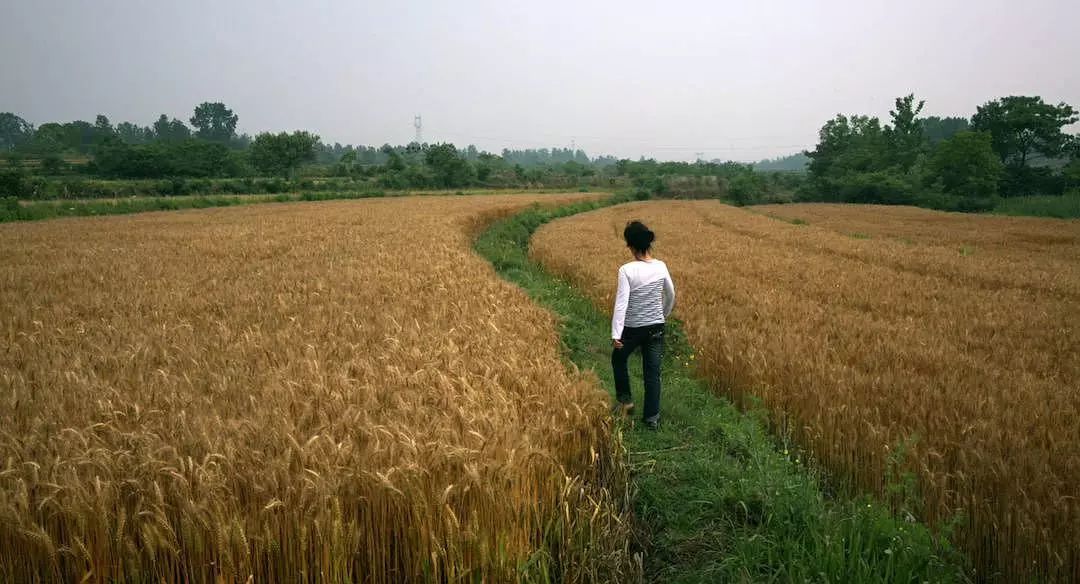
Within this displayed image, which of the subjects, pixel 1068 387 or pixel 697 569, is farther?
pixel 1068 387

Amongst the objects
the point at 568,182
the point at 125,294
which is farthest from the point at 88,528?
the point at 568,182

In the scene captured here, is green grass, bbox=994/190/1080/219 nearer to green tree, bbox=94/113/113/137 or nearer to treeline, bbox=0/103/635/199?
treeline, bbox=0/103/635/199

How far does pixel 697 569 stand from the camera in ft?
12.4

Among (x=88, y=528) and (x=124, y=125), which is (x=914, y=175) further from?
(x=124, y=125)

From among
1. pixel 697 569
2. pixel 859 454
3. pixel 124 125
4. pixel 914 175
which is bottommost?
pixel 697 569

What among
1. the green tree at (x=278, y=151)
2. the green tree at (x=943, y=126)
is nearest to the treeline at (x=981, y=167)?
the green tree at (x=278, y=151)

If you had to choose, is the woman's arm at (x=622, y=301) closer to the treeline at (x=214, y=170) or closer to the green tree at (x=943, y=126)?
the treeline at (x=214, y=170)

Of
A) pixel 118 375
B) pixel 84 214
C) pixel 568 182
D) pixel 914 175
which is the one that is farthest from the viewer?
pixel 568 182

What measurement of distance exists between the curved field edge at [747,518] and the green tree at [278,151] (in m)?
91.1

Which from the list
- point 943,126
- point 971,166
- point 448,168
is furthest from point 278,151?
point 943,126

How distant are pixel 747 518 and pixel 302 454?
122 inches

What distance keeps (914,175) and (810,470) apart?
8181 cm

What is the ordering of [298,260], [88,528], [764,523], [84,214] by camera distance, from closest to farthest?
1. [88,528]
2. [764,523]
3. [298,260]
4. [84,214]

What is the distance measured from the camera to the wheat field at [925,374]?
3635mm
